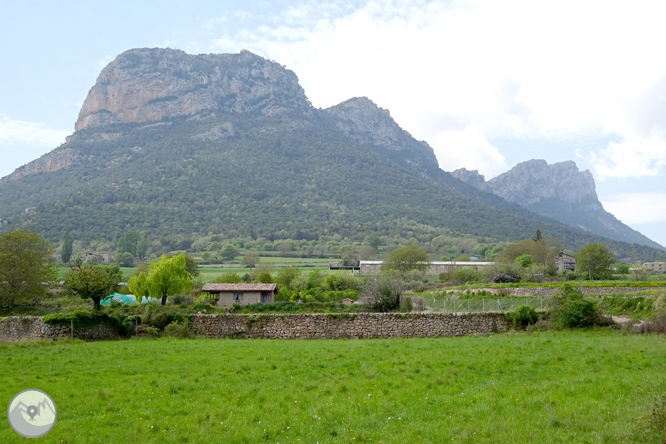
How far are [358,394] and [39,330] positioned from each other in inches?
854

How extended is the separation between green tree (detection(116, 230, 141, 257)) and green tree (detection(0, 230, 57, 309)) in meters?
71.2

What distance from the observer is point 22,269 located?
3981 cm

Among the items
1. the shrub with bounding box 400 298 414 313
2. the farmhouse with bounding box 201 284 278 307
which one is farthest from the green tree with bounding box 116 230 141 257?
the shrub with bounding box 400 298 414 313

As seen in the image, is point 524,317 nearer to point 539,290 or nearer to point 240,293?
point 539,290

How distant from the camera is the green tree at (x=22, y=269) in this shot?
38.9 m

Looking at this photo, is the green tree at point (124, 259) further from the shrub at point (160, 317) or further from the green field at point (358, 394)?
the green field at point (358, 394)

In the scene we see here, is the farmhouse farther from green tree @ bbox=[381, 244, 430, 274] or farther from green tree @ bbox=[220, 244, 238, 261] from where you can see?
green tree @ bbox=[220, 244, 238, 261]

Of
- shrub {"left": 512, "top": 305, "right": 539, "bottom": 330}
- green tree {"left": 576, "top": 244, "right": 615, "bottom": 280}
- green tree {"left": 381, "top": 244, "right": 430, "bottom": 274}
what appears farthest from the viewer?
green tree {"left": 381, "top": 244, "right": 430, "bottom": 274}

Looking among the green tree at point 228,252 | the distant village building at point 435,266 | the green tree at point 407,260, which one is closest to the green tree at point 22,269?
the green tree at point 407,260

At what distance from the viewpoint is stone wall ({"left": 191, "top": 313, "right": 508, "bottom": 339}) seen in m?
26.4

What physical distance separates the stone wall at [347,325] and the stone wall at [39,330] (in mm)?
5093

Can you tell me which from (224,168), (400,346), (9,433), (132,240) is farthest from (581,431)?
(224,168)

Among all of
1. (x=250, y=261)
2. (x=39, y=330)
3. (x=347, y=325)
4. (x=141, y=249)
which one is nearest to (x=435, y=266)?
(x=250, y=261)

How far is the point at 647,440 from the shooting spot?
6547mm
